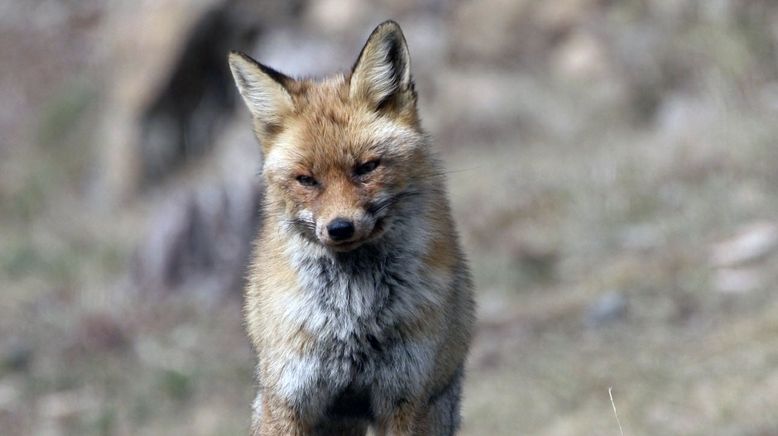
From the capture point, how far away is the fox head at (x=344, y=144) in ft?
18.6

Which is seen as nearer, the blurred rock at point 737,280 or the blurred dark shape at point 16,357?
the blurred rock at point 737,280

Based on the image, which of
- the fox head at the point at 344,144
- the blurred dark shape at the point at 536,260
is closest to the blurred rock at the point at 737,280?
the blurred dark shape at the point at 536,260

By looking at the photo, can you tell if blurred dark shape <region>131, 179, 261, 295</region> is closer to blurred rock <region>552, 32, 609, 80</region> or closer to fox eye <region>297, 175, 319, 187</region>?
blurred rock <region>552, 32, 609, 80</region>

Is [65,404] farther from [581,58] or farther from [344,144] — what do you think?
[581,58]

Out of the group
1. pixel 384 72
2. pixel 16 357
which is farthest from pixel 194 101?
pixel 384 72

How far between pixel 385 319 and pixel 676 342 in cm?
690

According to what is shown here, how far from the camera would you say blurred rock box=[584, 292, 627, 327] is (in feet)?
43.2

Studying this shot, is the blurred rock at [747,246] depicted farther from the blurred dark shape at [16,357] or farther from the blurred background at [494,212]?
the blurred dark shape at [16,357]

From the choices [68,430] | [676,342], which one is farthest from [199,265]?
[676,342]

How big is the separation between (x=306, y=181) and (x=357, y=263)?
561 millimetres

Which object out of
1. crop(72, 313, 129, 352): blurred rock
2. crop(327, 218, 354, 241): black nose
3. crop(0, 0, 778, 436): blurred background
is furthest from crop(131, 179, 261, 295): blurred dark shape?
crop(327, 218, 354, 241): black nose

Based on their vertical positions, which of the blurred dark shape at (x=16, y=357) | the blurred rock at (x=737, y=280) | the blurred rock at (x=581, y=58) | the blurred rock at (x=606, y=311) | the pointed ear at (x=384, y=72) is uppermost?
the pointed ear at (x=384, y=72)

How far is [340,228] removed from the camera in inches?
217

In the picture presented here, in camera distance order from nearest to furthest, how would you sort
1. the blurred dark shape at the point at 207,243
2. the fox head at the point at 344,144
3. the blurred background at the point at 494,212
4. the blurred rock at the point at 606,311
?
the fox head at the point at 344,144 → the blurred background at the point at 494,212 → the blurred rock at the point at 606,311 → the blurred dark shape at the point at 207,243
